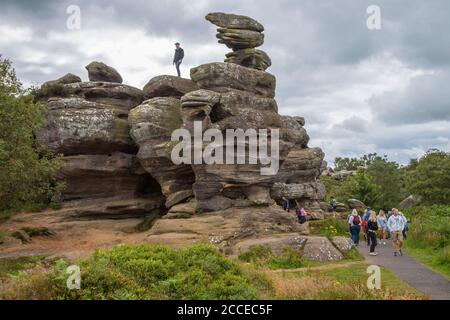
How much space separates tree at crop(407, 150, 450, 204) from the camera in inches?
2076

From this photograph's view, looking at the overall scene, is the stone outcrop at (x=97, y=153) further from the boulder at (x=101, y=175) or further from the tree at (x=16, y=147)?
the tree at (x=16, y=147)

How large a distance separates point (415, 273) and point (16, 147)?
21.5m

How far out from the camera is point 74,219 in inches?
1355

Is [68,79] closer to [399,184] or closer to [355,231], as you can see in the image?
[355,231]

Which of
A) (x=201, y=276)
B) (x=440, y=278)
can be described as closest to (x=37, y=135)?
(x=201, y=276)

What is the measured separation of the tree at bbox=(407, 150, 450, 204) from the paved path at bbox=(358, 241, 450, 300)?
97.3 feet

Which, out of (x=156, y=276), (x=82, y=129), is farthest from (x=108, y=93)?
(x=156, y=276)

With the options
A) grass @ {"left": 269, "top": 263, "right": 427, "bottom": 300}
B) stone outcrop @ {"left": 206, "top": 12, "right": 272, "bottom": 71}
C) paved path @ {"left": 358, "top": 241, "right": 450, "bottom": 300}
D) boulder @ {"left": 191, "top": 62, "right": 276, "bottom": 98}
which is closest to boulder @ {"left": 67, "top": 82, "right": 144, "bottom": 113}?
boulder @ {"left": 191, "top": 62, "right": 276, "bottom": 98}

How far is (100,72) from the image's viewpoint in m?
40.0

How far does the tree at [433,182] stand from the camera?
5272 centimetres

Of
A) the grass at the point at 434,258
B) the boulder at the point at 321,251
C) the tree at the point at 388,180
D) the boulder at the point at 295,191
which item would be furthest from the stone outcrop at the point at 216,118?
the tree at the point at 388,180

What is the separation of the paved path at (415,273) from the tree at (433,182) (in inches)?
1168

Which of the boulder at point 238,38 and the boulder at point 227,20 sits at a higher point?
the boulder at point 227,20
